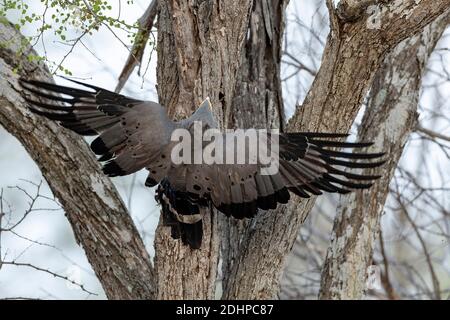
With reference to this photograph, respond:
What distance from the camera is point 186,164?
4352 millimetres

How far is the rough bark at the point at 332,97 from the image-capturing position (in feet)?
14.6

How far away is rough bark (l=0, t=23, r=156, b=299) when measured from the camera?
4965 millimetres

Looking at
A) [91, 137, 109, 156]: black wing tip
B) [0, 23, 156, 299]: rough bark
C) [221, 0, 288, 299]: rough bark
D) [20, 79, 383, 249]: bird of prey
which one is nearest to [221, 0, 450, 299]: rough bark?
[20, 79, 383, 249]: bird of prey

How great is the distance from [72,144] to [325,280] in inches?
84.9

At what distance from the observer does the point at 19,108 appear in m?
4.92

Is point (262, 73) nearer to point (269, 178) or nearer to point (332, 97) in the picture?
point (332, 97)

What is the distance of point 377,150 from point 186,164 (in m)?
2.09

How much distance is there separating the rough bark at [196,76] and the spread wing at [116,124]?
418 millimetres

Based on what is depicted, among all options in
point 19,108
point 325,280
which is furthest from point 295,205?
point 19,108

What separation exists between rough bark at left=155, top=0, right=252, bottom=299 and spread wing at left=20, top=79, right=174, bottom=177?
0.42 m

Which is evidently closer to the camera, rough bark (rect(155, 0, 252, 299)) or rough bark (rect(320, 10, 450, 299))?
rough bark (rect(155, 0, 252, 299))

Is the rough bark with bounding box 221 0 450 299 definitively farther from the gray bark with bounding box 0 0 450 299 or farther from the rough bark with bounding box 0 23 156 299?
the rough bark with bounding box 0 23 156 299

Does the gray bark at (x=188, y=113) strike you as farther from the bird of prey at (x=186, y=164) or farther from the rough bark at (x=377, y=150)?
the rough bark at (x=377, y=150)
